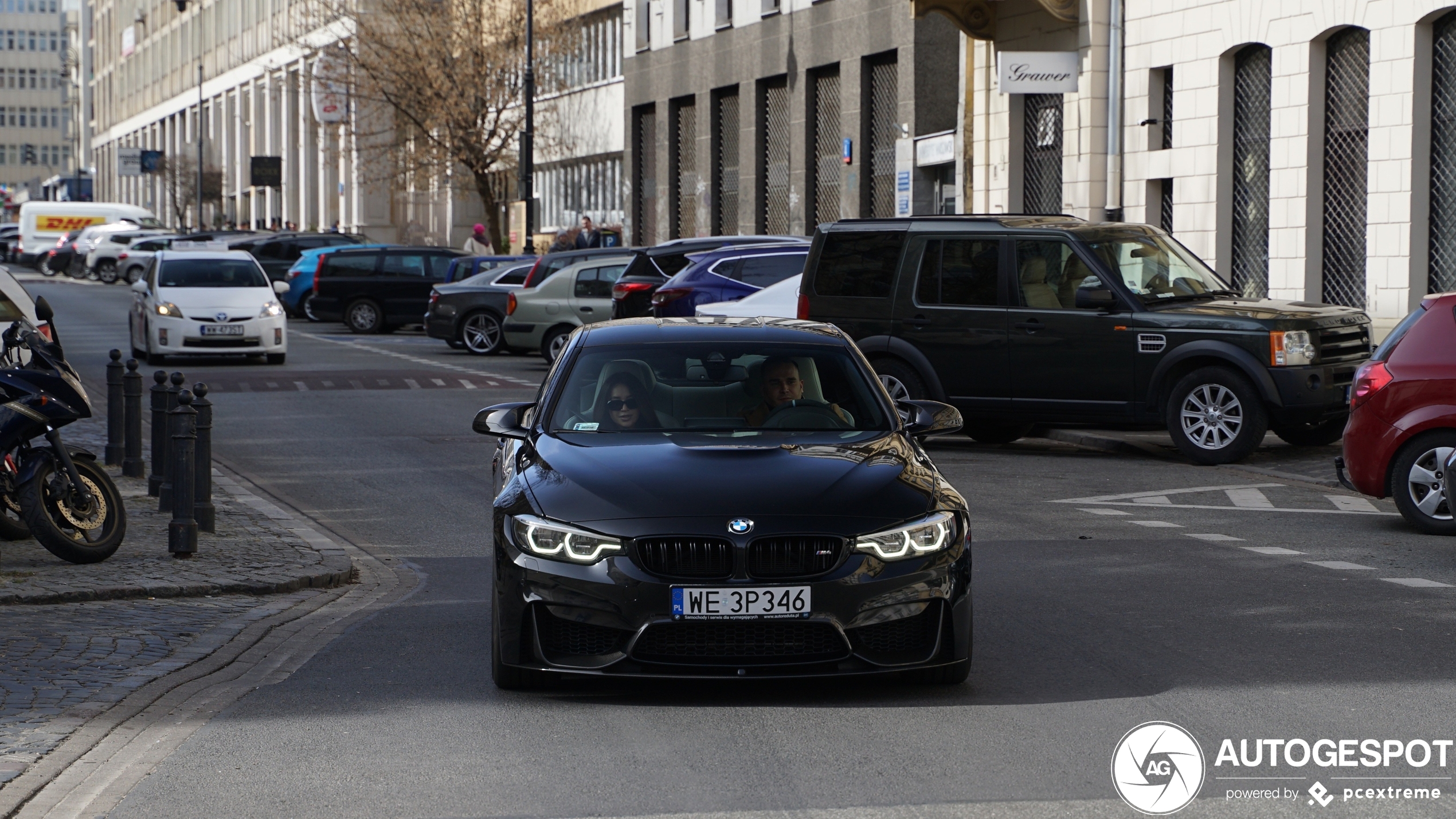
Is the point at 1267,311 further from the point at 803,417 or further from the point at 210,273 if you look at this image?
the point at 210,273

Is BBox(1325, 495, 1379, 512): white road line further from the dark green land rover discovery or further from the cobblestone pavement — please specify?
the cobblestone pavement

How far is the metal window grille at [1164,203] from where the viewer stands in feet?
89.7

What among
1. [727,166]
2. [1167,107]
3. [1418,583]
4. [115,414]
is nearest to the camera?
[1418,583]

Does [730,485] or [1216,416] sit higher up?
[730,485]

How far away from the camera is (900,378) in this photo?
16.8 metres

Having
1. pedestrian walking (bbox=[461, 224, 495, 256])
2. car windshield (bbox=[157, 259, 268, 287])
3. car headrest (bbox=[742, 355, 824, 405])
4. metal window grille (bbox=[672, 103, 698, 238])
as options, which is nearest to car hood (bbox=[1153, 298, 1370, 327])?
car headrest (bbox=[742, 355, 824, 405])

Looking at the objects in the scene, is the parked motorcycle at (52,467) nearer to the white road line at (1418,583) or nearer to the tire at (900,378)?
the white road line at (1418,583)

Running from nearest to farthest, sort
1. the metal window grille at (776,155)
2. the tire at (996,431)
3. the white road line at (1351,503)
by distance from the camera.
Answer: the white road line at (1351,503), the tire at (996,431), the metal window grille at (776,155)

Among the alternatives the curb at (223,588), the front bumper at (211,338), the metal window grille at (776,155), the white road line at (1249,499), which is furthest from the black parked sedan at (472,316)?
the curb at (223,588)

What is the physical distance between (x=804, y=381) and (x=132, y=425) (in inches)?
308

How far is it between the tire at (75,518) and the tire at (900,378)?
7676mm

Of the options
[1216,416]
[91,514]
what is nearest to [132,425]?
[91,514]

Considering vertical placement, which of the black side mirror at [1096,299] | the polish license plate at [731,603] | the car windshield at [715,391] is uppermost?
the black side mirror at [1096,299]

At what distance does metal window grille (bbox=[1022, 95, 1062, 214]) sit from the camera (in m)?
29.7
